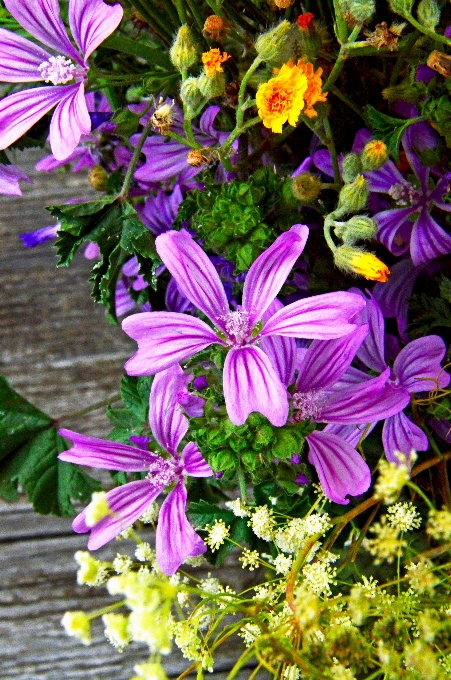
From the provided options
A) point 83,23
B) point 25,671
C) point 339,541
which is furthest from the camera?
point 25,671

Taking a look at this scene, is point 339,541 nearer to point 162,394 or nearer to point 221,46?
point 162,394

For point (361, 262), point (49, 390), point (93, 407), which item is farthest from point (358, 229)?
point (49, 390)

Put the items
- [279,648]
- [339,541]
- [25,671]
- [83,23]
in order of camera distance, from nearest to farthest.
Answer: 1. [279,648]
2. [83,23]
3. [339,541]
4. [25,671]

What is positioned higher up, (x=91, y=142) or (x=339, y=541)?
(x=91, y=142)

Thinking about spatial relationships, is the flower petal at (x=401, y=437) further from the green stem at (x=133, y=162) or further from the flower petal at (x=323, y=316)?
the green stem at (x=133, y=162)

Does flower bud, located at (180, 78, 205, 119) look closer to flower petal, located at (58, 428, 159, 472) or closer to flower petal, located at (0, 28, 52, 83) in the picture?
flower petal, located at (0, 28, 52, 83)

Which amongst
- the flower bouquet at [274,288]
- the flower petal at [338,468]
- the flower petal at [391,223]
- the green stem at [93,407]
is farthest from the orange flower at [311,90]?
the green stem at [93,407]

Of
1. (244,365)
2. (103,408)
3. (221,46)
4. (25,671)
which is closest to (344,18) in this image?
(221,46)

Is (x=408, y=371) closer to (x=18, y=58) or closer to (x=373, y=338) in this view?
(x=373, y=338)
